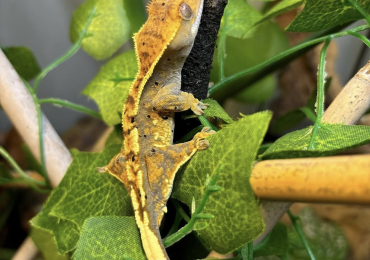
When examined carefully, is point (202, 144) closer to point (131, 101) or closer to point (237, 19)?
point (131, 101)

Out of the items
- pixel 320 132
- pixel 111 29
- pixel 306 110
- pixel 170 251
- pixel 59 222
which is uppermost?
pixel 111 29

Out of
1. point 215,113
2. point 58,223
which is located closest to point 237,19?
point 215,113

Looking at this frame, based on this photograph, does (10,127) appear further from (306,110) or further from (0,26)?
(306,110)

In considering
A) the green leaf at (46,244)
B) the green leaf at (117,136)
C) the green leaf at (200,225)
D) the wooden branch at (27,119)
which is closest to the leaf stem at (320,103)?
the green leaf at (200,225)

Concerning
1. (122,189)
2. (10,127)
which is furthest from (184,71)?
(10,127)

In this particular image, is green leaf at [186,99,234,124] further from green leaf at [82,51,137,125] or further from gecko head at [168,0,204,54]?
green leaf at [82,51,137,125]

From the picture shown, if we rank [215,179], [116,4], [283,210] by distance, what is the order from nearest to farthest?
[215,179] < [283,210] < [116,4]

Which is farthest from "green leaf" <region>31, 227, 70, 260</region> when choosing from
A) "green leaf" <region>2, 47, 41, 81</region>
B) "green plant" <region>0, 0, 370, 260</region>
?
"green leaf" <region>2, 47, 41, 81</region>
